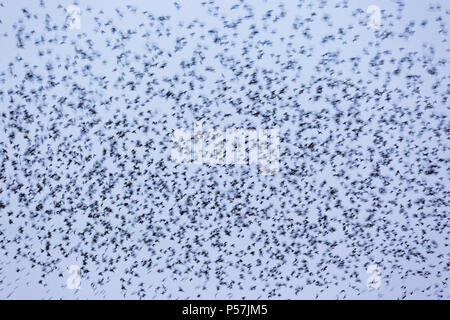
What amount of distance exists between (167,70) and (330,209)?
0.43 metres

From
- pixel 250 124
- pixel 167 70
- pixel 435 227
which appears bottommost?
pixel 435 227

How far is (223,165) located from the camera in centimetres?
116

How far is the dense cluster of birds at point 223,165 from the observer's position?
115 cm

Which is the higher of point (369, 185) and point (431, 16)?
point (431, 16)

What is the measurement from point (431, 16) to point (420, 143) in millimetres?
255

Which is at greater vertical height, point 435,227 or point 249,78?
point 249,78

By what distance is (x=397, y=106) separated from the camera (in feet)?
3.82

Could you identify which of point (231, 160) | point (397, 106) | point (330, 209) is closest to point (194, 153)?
point (231, 160)

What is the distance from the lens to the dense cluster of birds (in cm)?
115

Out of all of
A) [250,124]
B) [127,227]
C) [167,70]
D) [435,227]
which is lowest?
[435,227]
